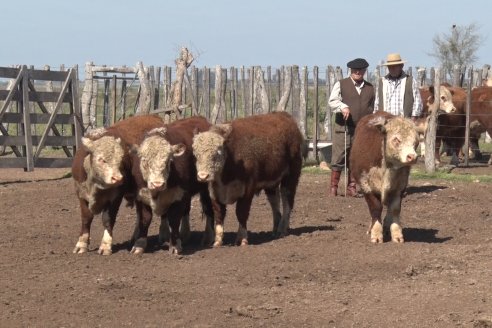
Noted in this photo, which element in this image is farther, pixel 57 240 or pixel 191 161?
pixel 57 240

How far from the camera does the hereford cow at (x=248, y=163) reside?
37.4 ft

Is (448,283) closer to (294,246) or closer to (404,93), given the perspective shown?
(294,246)

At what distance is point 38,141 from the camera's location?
67.3 ft

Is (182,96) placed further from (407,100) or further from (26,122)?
(407,100)

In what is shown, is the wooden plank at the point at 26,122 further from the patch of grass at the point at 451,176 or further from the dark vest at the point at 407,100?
the dark vest at the point at 407,100

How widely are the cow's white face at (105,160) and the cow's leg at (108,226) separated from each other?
0.96 ft

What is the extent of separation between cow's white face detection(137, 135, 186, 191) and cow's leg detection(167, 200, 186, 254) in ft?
1.57

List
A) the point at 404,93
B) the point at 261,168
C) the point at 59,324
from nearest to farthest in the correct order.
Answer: the point at 59,324
the point at 261,168
the point at 404,93

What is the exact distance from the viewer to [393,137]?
1127 cm

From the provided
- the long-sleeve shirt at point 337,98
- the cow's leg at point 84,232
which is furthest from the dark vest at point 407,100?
the cow's leg at point 84,232

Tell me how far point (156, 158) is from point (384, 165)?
249 cm

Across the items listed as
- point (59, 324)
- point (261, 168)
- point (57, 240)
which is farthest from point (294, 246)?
point (59, 324)

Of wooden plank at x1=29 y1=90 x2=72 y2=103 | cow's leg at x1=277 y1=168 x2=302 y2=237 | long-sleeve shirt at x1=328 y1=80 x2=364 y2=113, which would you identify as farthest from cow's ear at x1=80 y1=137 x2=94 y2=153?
wooden plank at x1=29 y1=90 x2=72 y2=103

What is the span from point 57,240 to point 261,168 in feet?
8.14
